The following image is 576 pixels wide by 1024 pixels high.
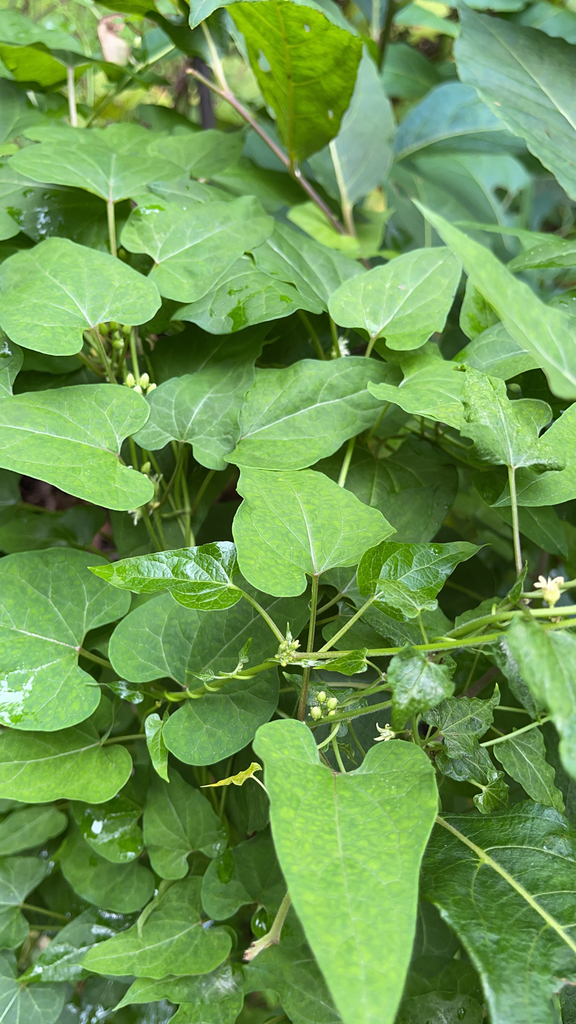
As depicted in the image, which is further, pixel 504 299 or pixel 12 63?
pixel 12 63

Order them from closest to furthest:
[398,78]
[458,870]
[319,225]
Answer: [458,870], [319,225], [398,78]

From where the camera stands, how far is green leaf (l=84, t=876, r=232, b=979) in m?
0.51

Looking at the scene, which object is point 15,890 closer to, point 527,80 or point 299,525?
point 299,525

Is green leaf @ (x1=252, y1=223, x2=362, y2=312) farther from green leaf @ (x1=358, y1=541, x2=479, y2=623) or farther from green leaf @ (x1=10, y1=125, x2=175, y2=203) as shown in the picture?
green leaf @ (x1=358, y1=541, x2=479, y2=623)

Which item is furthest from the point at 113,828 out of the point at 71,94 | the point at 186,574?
the point at 71,94

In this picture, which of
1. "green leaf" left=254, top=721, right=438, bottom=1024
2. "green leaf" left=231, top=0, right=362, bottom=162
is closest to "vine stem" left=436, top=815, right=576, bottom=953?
"green leaf" left=254, top=721, right=438, bottom=1024

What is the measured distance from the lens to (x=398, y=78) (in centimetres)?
130

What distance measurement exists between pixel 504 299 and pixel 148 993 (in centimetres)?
56

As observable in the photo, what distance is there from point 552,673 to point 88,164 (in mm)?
667

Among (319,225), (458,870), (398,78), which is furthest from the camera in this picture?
(398,78)

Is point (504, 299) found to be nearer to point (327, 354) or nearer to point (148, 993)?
point (327, 354)

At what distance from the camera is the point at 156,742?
0.49 m

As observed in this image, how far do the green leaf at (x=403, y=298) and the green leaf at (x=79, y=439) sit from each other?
22cm

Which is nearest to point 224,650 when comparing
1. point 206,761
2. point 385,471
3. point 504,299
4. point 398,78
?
point 206,761
